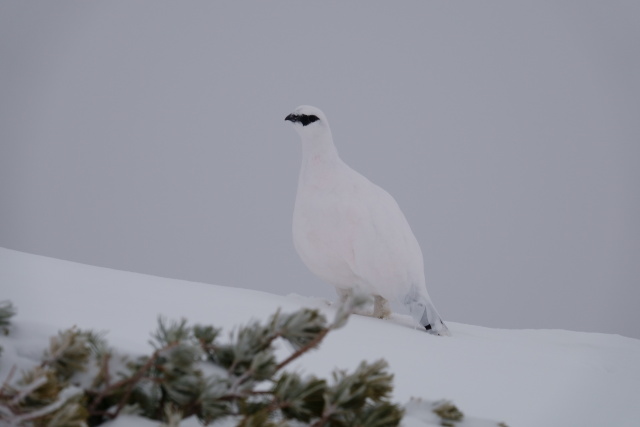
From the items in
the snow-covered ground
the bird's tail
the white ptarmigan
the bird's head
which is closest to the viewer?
the snow-covered ground

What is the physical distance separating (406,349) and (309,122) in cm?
212

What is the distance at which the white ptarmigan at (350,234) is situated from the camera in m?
4.09

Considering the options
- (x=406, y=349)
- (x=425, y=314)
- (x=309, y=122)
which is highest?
(x=309, y=122)

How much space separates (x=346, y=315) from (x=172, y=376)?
31 cm

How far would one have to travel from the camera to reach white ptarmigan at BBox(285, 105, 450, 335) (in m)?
4.09

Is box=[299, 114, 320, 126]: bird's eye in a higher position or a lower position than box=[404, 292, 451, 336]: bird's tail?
higher

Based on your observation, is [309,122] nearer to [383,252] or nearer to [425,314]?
[383,252]

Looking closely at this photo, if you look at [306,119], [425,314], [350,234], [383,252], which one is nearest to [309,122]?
[306,119]

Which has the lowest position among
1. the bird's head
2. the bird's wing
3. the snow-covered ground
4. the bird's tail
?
the snow-covered ground

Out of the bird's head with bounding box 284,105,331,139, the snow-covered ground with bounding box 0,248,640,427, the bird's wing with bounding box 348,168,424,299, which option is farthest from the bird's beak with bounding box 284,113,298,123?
the snow-covered ground with bounding box 0,248,640,427

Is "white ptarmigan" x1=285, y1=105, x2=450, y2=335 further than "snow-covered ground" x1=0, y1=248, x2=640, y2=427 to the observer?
Yes

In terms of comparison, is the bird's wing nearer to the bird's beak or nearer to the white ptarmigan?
the white ptarmigan

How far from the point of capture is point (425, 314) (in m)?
3.91

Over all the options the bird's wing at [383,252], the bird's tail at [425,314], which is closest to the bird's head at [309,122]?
the bird's wing at [383,252]
